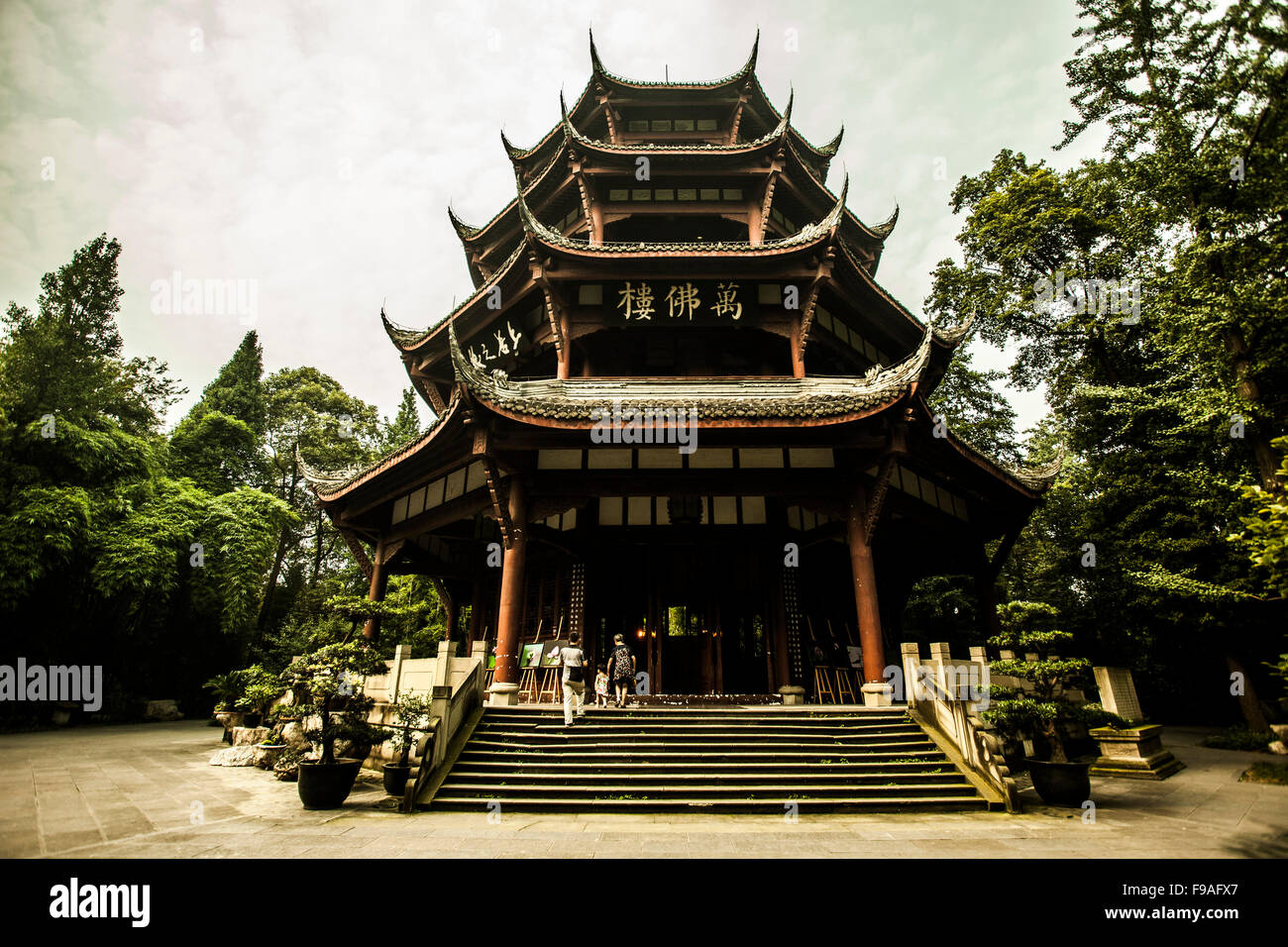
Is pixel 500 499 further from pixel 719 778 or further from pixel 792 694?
pixel 792 694

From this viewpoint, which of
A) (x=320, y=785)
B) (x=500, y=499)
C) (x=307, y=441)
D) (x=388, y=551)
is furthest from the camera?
(x=307, y=441)

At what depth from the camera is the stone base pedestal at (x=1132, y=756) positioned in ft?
32.8

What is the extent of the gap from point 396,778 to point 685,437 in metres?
6.80

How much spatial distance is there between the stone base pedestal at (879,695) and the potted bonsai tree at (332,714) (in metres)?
7.80

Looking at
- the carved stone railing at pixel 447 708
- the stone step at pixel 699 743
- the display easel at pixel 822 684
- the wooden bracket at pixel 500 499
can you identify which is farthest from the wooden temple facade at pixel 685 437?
the stone step at pixel 699 743

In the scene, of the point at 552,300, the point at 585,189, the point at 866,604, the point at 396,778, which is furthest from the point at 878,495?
the point at 585,189

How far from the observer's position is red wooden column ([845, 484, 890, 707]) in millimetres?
9922

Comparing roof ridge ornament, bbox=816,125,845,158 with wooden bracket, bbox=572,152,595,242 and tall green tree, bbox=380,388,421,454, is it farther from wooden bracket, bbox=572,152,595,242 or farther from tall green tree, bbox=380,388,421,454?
tall green tree, bbox=380,388,421,454

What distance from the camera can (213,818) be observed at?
6609 mm

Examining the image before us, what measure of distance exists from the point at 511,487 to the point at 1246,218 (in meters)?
17.4

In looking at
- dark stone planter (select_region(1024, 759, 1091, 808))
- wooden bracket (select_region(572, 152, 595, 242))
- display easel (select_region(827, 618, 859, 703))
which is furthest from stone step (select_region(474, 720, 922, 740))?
wooden bracket (select_region(572, 152, 595, 242))

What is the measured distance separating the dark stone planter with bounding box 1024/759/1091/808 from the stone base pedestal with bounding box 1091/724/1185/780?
4.03 meters

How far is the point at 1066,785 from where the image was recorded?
7.26 m
